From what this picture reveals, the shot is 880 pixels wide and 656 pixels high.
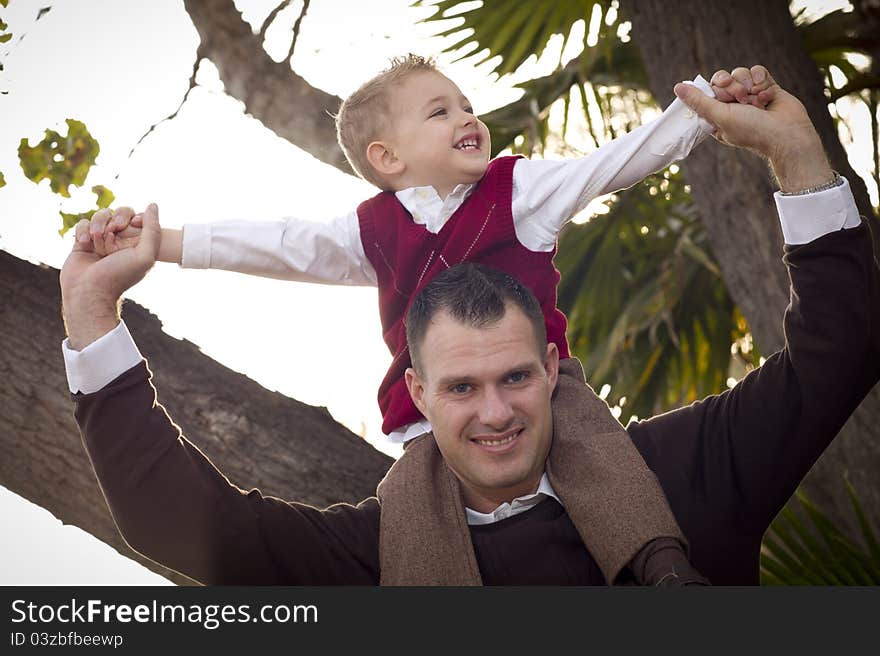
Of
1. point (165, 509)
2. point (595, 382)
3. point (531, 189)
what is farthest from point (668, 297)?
point (165, 509)

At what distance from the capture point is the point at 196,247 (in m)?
2.79

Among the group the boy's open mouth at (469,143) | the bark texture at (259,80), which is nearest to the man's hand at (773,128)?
the boy's open mouth at (469,143)

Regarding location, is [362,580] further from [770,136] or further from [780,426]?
[770,136]

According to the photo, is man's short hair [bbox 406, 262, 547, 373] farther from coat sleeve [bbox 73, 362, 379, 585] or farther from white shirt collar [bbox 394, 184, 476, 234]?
coat sleeve [bbox 73, 362, 379, 585]

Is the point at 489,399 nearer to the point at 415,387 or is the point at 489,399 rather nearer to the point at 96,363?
the point at 415,387

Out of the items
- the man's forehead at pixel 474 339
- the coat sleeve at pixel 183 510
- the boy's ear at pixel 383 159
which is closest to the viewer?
the coat sleeve at pixel 183 510

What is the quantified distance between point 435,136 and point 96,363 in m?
1.00

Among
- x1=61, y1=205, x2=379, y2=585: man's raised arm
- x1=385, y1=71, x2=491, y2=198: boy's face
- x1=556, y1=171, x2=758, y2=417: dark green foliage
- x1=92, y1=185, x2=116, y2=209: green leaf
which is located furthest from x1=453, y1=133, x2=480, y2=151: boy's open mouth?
x1=556, y1=171, x2=758, y2=417: dark green foliage

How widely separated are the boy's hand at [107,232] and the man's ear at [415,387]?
718 millimetres

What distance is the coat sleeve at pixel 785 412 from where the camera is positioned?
2.49m

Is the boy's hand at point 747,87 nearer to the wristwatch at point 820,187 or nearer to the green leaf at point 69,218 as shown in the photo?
the wristwatch at point 820,187

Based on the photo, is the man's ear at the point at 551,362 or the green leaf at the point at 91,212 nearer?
the man's ear at the point at 551,362

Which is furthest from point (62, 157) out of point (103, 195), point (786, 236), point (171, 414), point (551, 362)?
point (786, 236)

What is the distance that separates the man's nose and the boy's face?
1.93ft
